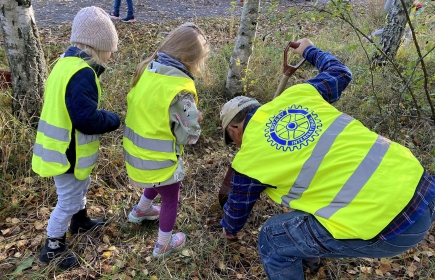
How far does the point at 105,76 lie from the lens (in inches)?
177

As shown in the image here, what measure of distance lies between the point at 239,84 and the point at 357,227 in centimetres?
314

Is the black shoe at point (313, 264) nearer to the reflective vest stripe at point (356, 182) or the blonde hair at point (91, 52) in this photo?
the reflective vest stripe at point (356, 182)

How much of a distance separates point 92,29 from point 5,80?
202 centimetres

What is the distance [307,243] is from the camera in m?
1.88

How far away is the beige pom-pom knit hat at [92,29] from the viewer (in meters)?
2.05

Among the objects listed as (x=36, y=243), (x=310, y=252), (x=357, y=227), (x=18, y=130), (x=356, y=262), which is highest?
(x=357, y=227)

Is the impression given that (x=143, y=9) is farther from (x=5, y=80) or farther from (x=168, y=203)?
(x=168, y=203)

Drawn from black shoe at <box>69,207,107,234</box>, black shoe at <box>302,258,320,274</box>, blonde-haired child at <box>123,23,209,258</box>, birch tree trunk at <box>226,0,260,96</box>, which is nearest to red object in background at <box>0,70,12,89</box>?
black shoe at <box>69,207,107,234</box>

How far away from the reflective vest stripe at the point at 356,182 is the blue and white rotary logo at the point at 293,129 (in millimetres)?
276

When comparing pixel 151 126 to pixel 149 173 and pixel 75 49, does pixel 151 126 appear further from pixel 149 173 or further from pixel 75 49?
pixel 75 49

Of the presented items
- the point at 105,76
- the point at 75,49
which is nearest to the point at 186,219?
the point at 75,49

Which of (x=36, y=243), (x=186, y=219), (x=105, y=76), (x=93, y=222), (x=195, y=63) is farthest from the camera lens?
(x=105, y=76)

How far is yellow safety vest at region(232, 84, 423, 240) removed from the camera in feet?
5.40

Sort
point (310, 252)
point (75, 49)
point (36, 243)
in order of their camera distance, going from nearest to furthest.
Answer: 1. point (310, 252)
2. point (75, 49)
3. point (36, 243)
